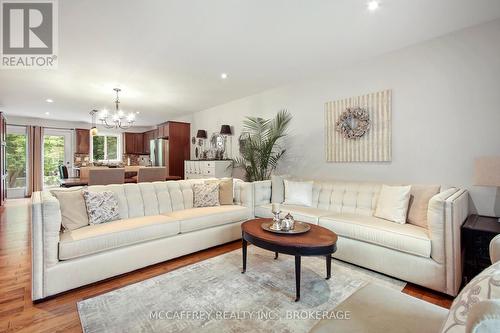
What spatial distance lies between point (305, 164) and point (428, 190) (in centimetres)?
191

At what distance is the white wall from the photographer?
8.35 ft

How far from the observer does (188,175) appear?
21.4 feet

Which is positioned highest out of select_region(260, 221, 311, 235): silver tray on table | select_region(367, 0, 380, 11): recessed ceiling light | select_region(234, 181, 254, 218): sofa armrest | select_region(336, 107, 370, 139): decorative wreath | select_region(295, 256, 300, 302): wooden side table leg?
select_region(367, 0, 380, 11): recessed ceiling light

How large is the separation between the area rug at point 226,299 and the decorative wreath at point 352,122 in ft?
6.15

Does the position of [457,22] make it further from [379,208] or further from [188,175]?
[188,175]

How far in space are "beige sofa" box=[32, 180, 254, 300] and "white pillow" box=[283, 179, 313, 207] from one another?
59 cm

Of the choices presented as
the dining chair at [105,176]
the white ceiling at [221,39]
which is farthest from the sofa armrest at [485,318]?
the dining chair at [105,176]

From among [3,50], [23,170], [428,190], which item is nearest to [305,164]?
[428,190]

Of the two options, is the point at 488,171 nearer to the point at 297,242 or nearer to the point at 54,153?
the point at 297,242

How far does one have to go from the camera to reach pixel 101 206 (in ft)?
8.83

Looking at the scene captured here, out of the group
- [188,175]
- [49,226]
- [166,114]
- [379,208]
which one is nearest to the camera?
[49,226]

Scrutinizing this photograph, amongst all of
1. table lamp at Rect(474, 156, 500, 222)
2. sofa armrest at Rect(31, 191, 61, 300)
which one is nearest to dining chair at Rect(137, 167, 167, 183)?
sofa armrest at Rect(31, 191, 61, 300)

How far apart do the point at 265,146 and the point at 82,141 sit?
7283 mm

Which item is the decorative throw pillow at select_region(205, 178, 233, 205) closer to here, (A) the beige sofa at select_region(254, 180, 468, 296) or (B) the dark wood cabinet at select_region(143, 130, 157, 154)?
(A) the beige sofa at select_region(254, 180, 468, 296)
